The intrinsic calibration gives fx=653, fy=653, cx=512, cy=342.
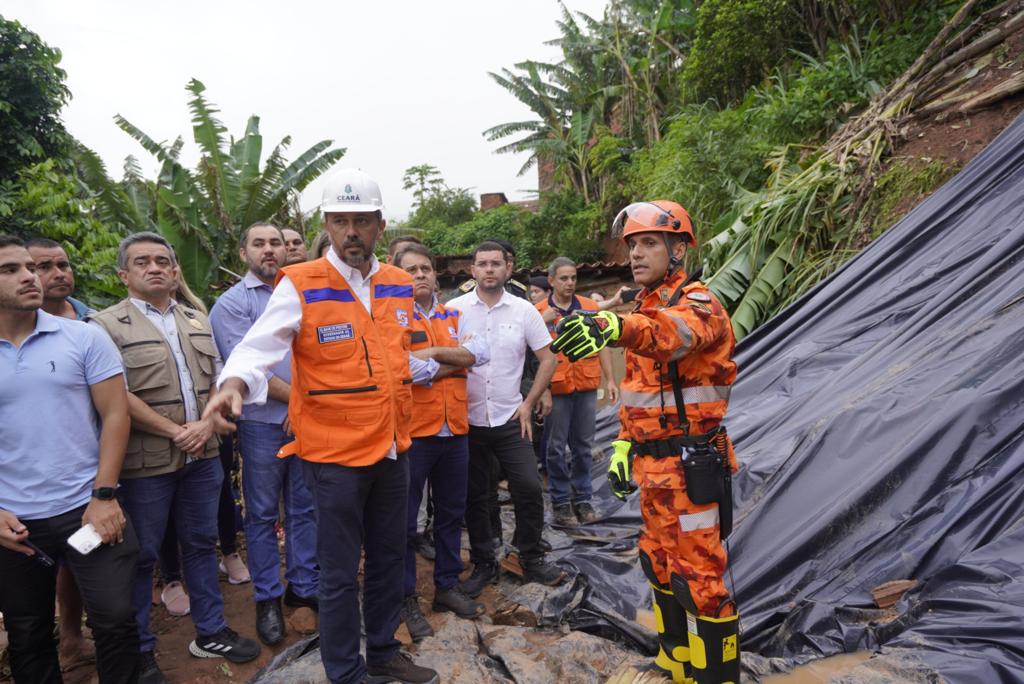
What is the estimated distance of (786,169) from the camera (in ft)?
28.3

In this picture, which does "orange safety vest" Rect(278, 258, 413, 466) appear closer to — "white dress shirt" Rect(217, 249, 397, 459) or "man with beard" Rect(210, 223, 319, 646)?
"white dress shirt" Rect(217, 249, 397, 459)

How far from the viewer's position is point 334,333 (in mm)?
2623

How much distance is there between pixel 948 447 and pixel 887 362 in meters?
1.20

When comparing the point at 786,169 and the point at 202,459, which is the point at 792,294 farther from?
the point at 202,459

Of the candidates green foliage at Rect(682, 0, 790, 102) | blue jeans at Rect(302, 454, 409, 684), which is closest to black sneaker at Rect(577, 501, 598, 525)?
blue jeans at Rect(302, 454, 409, 684)

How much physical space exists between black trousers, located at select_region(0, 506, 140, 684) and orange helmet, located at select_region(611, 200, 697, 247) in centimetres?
252

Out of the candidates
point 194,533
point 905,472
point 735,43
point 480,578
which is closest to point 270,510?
point 194,533

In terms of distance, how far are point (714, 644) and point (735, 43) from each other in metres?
13.5

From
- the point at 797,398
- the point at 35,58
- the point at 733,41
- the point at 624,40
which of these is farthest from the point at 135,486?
the point at 624,40

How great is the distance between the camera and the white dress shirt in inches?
92.7

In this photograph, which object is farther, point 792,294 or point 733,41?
point 733,41

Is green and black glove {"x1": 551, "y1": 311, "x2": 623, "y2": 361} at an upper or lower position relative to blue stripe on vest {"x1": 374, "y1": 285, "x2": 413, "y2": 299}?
lower

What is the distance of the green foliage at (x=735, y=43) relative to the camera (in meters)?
12.8

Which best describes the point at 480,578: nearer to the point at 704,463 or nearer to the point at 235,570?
the point at 235,570
